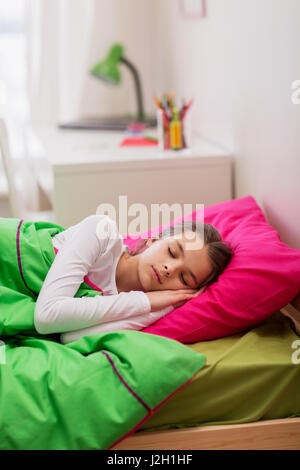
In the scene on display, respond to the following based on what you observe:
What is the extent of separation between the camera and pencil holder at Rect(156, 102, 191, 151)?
2.13 meters

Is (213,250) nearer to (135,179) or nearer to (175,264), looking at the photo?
(175,264)

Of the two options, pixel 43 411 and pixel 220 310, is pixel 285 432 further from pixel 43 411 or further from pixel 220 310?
pixel 43 411

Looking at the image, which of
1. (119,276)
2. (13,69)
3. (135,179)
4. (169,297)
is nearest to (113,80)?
(13,69)

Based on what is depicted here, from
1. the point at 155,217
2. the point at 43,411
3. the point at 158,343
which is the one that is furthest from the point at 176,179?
the point at 43,411

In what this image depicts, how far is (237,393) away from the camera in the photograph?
3.95ft

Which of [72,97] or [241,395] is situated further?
[72,97]

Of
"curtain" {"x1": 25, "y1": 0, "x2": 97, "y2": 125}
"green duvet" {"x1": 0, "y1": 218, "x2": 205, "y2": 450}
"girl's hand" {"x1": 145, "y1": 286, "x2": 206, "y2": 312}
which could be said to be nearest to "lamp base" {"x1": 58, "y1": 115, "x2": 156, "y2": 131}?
"curtain" {"x1": 25, "y1": 0, "x2": 97, "y2": 125}

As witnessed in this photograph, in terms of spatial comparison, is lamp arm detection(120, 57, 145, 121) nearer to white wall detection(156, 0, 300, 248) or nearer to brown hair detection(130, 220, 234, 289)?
white wall detection(156, 0, 300, 248)

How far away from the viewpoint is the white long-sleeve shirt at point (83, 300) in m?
1.25

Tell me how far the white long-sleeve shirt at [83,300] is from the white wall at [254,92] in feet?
1.70

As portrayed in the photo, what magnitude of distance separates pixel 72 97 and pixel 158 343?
219 centimetres

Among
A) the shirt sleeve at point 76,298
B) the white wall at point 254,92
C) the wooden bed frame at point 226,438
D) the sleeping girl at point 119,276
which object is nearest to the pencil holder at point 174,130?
the white wall at point 254,92

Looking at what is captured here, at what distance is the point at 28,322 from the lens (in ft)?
4.20
